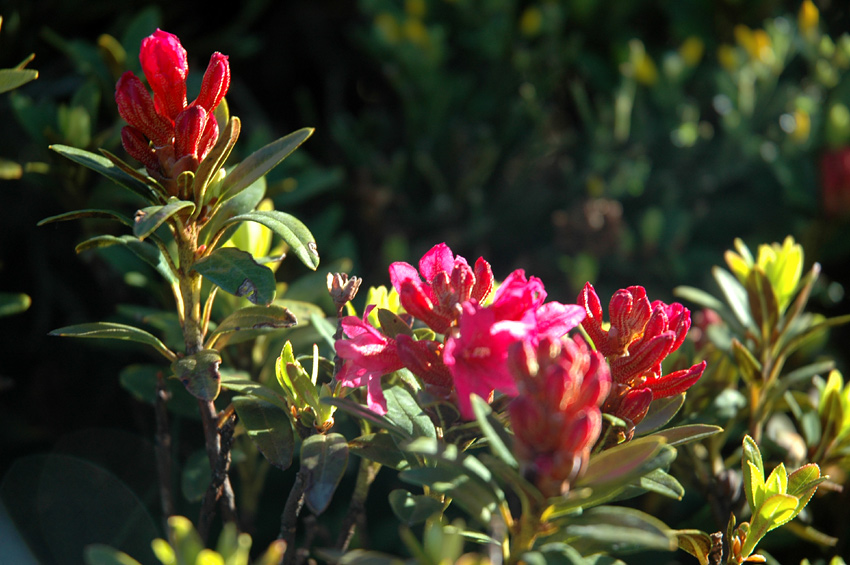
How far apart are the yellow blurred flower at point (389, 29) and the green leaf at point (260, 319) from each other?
1496 mm

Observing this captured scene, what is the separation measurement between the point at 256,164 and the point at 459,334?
35 cm

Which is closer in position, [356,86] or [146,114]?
[146,114]

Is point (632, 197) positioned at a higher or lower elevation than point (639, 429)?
higher

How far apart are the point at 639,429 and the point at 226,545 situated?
52 cm

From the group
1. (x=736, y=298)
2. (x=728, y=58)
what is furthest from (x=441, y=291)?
(x=728, y=58)

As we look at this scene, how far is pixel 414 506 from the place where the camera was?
866mm

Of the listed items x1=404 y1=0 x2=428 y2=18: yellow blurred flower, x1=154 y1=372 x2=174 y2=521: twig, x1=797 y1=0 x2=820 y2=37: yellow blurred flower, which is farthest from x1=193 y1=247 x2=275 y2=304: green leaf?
x1=797 y1=0 x2=820 y2=37: yellow blurred flower

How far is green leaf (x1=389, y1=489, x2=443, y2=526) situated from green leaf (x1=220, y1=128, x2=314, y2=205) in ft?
1.43

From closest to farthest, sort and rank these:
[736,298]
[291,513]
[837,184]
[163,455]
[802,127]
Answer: [291,513] < [163,455] < [736,298] < [837,184] < [802,127]

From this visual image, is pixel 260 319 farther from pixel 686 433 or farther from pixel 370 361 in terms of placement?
pixel 686 433

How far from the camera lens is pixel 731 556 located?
0.92 meters

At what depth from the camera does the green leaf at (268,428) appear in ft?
3.00

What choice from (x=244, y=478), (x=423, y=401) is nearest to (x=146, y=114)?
(x=423, y=401)

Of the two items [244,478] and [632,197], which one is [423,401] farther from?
[632,197]
